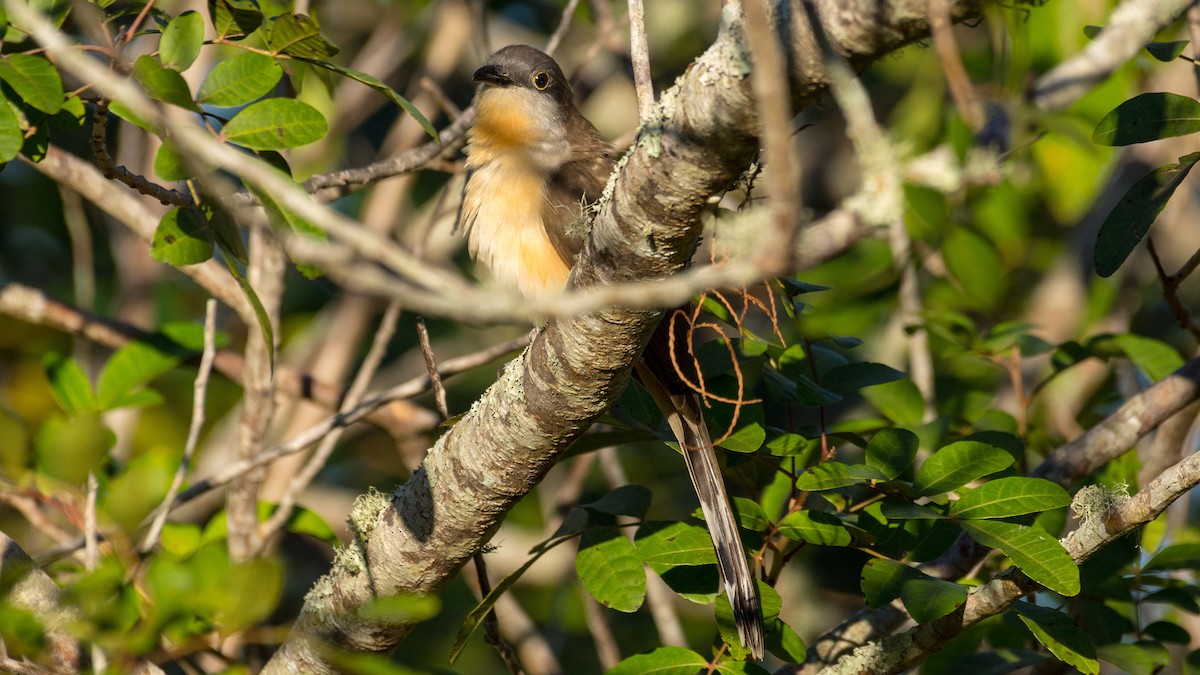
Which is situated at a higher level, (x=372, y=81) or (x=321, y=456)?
(x=372, y=81)

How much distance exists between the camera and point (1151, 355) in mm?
3658

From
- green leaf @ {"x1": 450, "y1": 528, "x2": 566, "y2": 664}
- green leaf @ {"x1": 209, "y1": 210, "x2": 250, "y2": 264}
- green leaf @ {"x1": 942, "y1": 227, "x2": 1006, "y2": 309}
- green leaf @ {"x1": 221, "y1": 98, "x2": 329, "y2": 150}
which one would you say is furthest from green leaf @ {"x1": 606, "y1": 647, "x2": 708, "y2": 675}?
green leaf @ {"x1": 942, "y1": 227, "x2": 1006, "y2": 309}

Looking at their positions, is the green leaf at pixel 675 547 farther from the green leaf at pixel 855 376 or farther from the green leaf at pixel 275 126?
the green leaf at pixel 275 126

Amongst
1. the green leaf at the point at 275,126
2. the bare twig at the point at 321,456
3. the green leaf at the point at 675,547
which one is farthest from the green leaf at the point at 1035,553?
the bare twig at the point at 321,456

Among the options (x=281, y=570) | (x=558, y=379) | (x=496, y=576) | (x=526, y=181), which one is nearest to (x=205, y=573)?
(x=281, y=570)

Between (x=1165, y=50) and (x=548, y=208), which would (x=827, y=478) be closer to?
(x=1165, y=50)

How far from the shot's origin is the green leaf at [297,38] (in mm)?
2869

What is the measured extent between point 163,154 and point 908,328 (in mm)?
2510

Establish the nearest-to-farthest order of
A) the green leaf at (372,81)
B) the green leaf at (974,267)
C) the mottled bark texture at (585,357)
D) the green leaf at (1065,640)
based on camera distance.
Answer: the mottled bark texture at (585,357), the green leaf at (1065,640), the green leaf at (372,81), the green leaf at (974,267)

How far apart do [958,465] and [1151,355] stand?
1.41 meters

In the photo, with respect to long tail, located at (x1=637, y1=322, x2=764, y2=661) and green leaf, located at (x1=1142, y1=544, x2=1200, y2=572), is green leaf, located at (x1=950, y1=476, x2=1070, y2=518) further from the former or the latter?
green leaf, located at (x1=1142, y1=544, x2=1200, y2=572)

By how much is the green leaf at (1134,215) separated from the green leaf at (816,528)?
948 mm

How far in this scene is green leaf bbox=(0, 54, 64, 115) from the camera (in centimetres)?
254

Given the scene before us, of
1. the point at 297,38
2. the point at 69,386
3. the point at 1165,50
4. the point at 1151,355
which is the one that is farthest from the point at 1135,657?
the point at 69,386
